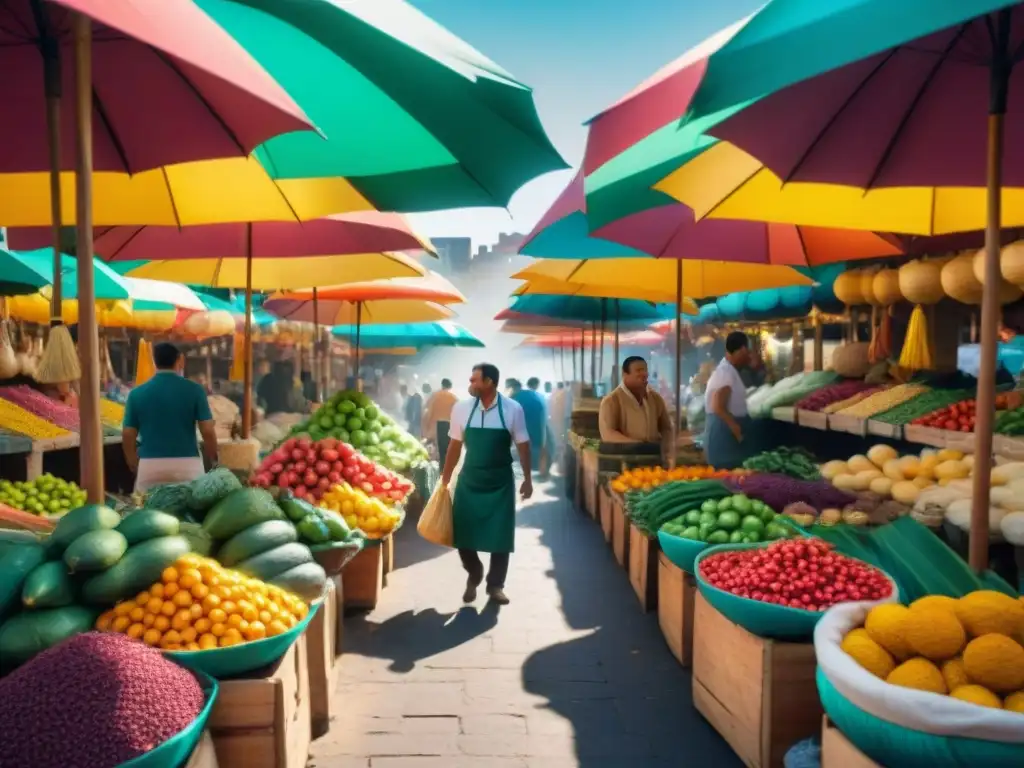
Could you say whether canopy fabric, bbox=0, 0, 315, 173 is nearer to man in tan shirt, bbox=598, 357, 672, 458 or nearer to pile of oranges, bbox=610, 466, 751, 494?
pile of oranges, bbox=610, 466, 751, 494

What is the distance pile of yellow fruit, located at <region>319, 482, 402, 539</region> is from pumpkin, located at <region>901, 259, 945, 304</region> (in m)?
4.03

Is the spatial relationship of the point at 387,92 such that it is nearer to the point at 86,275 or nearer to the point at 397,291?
the point at 86,275

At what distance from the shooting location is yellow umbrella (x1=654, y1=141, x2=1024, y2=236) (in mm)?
4031

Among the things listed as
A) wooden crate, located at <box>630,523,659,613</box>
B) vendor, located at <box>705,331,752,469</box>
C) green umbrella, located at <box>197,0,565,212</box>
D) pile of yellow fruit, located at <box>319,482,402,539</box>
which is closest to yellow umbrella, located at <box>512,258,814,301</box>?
vendor, located at <box>705,331,752,469</box>

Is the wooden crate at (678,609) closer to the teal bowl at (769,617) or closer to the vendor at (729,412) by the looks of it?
the teal bowl at (769,617)

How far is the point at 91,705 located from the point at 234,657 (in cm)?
55

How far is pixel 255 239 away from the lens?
582 cm

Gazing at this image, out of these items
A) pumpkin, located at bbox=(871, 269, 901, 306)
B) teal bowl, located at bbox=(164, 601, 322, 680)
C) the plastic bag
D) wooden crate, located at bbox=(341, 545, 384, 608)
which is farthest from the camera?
pumpkin, located at bbox=(871, 269, 901, 306)

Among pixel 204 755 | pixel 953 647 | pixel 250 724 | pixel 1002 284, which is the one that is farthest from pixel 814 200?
pixel 204 755

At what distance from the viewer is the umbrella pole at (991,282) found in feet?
8.87

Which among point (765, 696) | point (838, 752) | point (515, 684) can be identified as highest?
point (838, 752)

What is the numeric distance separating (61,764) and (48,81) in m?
2.28

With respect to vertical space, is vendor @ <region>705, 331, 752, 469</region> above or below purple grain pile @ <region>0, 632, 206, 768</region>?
above

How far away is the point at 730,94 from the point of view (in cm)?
190
